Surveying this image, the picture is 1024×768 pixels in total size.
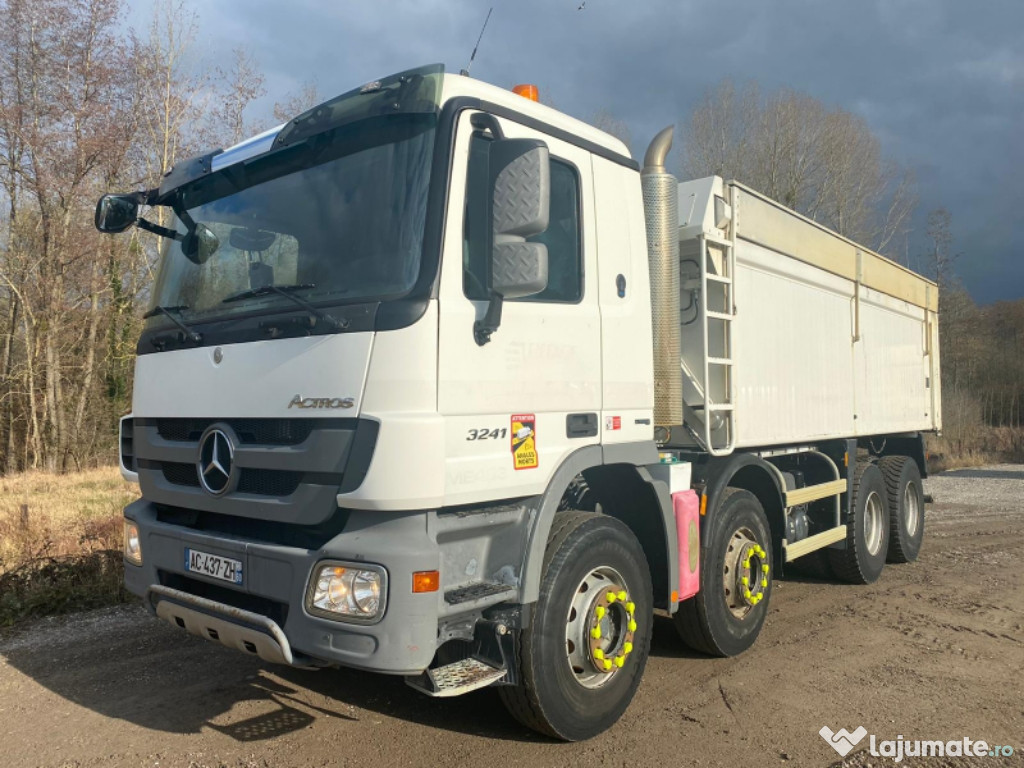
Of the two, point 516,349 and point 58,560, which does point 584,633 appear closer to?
point 516,349

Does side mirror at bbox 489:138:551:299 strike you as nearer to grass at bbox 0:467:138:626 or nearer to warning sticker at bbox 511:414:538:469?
warning sticker at bbox 511:414:538:469

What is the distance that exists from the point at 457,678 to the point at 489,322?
4.63 feet

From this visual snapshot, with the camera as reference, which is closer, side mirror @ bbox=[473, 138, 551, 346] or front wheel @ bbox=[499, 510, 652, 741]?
Answer: side mirror @ bbox=[473, 138, 551, 346]

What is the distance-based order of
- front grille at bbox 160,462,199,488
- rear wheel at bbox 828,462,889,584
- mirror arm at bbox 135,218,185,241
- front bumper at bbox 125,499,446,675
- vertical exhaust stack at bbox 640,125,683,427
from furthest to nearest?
rear wheel at bbox 828,462,889,584
vertical exhaust stack at bbox 640,125,683,427
mirror arm at bbox 135,218,185,241
front grille at bbox 160,462,199,488
front bumper at bbox 125,499,446,675

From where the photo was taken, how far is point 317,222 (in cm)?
324

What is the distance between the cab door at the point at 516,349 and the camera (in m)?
2.96

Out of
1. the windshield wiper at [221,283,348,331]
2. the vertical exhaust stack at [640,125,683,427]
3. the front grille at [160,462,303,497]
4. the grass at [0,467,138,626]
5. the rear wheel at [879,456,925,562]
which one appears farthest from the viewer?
the rear wheel at [879,456,925,562]

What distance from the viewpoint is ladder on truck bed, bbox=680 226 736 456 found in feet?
15.2

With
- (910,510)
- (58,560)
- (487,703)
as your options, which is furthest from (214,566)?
(910,510)

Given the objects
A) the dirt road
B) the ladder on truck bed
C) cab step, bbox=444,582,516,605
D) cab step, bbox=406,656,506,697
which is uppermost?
the ladder on truck bed

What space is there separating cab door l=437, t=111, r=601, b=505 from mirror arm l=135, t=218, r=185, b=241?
1.75m

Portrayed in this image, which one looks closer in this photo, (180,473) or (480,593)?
(480,593)

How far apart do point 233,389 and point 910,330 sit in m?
7.54

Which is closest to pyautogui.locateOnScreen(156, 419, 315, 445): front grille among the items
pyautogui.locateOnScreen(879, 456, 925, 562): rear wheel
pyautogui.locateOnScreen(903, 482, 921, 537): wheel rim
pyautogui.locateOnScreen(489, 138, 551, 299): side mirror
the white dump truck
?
the white dump truck
